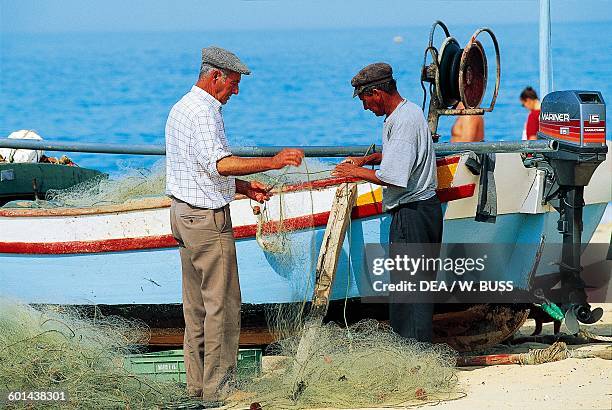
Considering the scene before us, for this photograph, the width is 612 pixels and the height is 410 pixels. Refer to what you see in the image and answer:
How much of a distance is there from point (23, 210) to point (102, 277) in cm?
72

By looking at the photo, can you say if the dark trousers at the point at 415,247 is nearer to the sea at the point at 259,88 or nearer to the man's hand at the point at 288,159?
the man's hand at the point at 288,159

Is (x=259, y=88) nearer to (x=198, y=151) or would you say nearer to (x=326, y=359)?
(x=326, y=359)

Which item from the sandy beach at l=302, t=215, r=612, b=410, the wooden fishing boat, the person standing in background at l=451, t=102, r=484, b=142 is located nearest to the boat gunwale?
the wooden fishing boat

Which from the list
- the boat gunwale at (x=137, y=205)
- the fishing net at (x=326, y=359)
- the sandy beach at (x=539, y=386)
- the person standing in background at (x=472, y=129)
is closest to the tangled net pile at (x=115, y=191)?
the boat gunwale at (x=137, y=205)

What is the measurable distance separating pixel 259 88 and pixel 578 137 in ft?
118

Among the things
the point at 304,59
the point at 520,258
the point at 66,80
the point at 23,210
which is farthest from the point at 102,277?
the point at 304,59

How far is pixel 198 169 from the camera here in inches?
249

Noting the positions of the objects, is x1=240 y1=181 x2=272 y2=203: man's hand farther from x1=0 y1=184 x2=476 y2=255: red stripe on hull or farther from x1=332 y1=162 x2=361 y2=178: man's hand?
x1=0 y1=184 x2=476 y2=255: red stripe on hull

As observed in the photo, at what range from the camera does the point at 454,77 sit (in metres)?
7.55

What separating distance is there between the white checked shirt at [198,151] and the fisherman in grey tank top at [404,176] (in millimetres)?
825

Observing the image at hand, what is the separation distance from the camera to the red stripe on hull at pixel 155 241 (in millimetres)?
7234

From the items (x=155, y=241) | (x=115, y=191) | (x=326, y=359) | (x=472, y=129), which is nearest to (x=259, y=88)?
(x=472, y=129)

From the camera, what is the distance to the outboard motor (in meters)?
7.22

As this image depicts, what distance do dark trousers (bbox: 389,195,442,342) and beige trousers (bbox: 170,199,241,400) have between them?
3.62 ft
